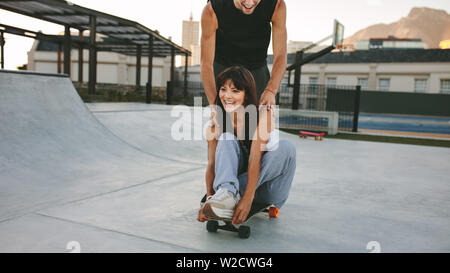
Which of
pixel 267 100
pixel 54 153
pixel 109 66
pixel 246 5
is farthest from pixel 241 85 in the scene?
pixel 109 66

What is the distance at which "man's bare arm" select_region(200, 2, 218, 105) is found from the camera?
7.90ft

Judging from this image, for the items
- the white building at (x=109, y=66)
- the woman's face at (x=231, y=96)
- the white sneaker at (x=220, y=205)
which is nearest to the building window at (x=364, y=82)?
the white building at (x=109, y=66)

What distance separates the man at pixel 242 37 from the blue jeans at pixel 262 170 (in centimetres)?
34

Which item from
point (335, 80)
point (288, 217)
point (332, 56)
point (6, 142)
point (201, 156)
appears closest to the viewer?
point (288, 217)

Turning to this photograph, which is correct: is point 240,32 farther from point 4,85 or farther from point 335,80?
point 335,80

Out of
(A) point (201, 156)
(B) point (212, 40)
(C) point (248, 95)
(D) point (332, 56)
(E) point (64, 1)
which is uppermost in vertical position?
(D) point (332, 56)

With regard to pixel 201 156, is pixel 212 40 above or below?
above

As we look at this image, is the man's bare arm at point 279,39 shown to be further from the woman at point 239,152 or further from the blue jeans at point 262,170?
the blue jeans at point 262,170

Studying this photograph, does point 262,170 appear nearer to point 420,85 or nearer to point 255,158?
point 255,158

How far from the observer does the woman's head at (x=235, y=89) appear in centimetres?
227

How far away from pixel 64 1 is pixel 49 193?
28.7 ft

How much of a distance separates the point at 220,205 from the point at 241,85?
792 mm

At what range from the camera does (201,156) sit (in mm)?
6055
